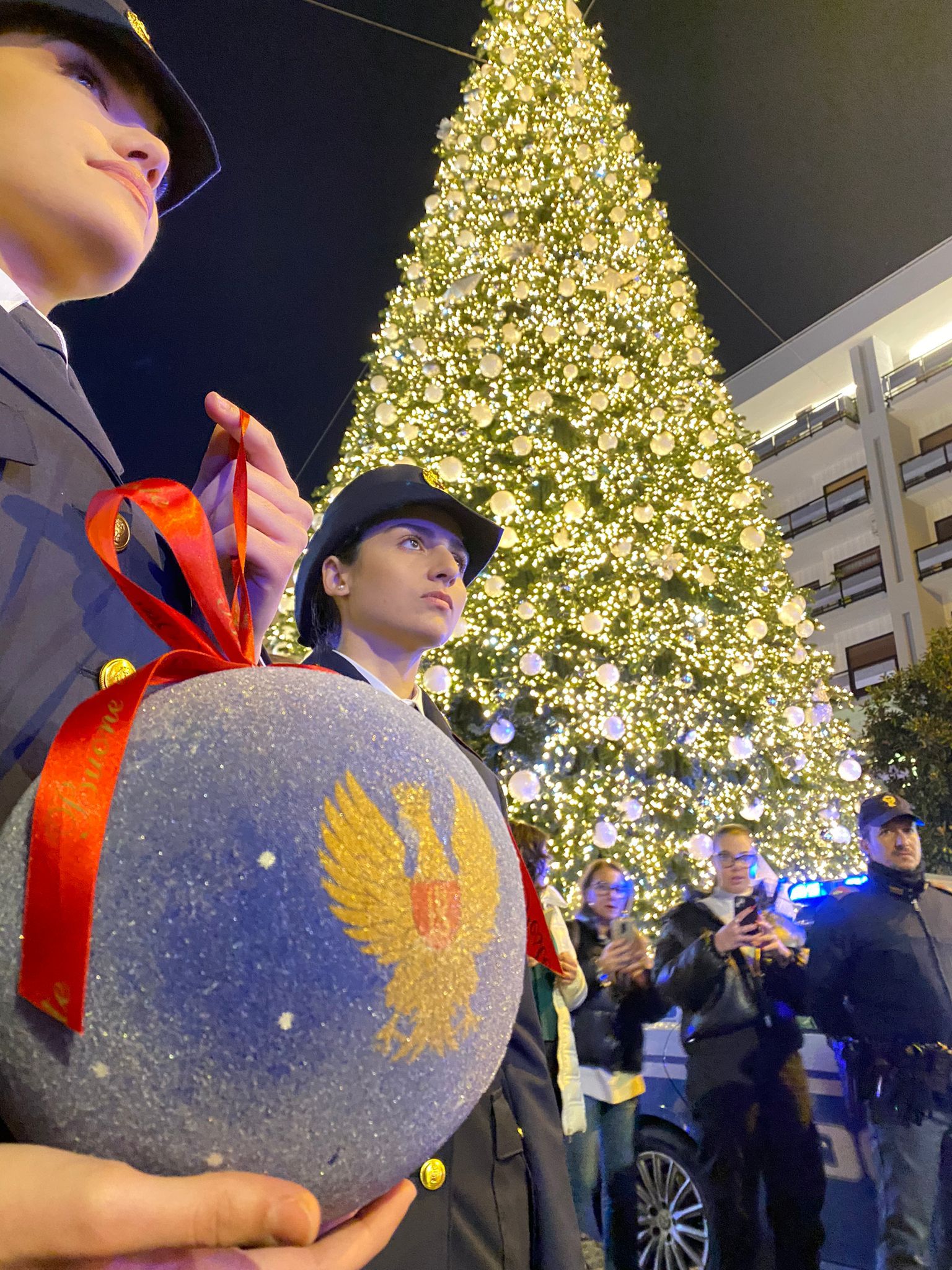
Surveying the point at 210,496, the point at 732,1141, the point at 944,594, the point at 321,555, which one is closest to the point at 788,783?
the point at 732,1141

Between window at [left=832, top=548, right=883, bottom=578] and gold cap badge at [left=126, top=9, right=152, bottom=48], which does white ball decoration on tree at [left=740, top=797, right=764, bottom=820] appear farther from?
window at [left=832, top=548, right=883, bottom=578]

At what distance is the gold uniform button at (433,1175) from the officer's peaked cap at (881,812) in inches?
117

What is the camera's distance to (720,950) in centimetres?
361

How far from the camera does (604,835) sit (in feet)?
18.7

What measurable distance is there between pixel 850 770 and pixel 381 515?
615 centimetres

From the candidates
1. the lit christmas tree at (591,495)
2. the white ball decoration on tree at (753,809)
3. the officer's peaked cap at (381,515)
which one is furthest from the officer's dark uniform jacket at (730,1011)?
the white ball decoration on tree at (753,809)

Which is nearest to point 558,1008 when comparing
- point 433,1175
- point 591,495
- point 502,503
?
point 433,1175

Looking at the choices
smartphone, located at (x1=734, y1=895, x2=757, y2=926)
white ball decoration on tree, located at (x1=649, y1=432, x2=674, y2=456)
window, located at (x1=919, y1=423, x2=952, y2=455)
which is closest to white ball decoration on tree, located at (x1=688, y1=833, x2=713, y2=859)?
smartphone, located at (x1=734, y1=895, x2=757, y2=926)

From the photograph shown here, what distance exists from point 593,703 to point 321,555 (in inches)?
182

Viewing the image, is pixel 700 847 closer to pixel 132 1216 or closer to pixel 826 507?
pixel 132 1216

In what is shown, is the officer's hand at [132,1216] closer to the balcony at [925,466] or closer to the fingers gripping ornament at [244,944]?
the fingers gripping ornament at [244,944]

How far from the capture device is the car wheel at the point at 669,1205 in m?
3.51

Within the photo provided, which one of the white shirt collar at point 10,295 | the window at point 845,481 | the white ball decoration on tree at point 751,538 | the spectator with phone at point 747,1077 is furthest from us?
the window at point 845,481

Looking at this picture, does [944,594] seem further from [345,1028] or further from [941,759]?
[345,1028]
